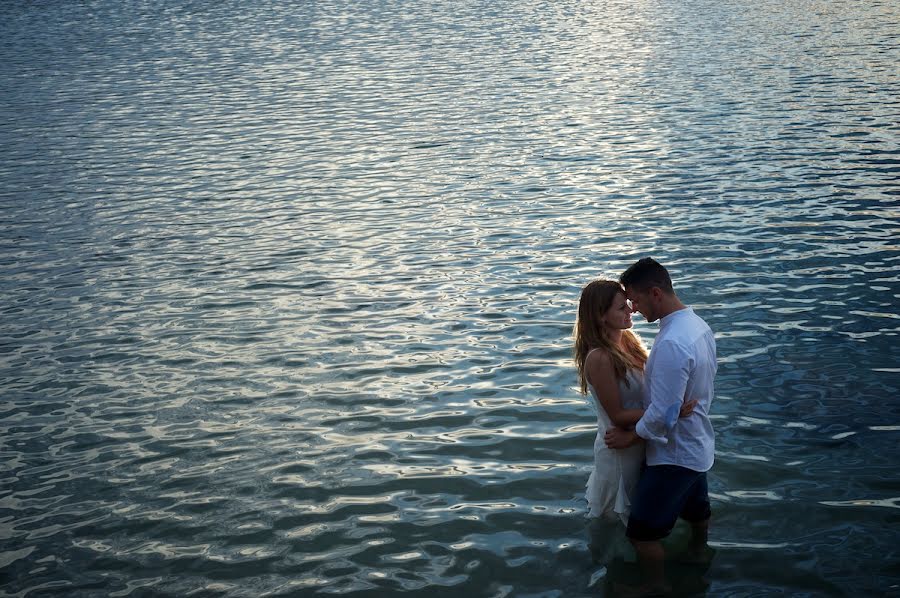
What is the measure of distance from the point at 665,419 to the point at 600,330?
90 cm

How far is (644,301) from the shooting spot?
683 centimetres

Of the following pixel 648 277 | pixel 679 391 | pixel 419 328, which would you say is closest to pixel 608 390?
pixel 679 391

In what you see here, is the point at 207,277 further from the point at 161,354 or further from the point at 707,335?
the point at 707,335

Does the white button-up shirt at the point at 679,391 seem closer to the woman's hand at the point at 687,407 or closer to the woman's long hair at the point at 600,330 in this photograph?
the woman's hand at the point at 687,407

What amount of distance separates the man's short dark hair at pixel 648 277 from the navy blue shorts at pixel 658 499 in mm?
1285

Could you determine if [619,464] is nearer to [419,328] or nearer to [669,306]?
[669,306]

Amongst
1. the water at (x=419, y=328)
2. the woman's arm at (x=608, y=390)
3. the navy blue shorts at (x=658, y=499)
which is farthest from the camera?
the water at (x=419, y=328)

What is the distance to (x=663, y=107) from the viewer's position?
94.5 ft

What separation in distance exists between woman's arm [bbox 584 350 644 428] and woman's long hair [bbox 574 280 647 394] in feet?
0.23

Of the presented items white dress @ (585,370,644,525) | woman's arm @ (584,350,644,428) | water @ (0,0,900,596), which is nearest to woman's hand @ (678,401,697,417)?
woman's arm @ (584,350,644,428)

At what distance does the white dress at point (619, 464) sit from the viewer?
23.7ft

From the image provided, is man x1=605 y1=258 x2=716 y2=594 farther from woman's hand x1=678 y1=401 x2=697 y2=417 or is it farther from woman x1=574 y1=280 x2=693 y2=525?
woman x1=574 y1=280 x2=693 y2=525

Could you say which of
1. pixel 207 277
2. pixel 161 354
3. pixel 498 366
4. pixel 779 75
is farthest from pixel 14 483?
pixel 779 75

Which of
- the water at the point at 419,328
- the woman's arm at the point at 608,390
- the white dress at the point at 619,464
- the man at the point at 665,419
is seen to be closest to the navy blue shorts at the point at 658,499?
the man at the point at 665,419
